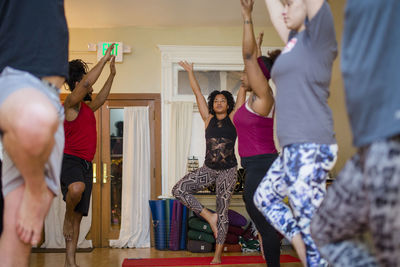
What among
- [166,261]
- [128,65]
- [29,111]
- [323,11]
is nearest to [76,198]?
[166,261]

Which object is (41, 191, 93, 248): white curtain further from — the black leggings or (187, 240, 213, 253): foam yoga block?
the black leggings

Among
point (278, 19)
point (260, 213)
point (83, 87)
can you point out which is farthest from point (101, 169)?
point (278, 19)

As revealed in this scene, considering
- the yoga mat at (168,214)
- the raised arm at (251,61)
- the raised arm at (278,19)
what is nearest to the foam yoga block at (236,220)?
the yoga mat at (168,214)

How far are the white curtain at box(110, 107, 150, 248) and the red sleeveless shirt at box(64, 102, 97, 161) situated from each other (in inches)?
90.2

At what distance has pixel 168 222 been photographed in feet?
18.2

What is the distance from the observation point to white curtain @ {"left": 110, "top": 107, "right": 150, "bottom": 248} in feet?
19.1

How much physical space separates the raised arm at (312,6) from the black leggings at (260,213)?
1.30 m

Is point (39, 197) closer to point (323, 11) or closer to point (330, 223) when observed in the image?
point (330, 223)

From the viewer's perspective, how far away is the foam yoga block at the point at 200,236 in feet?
17.0

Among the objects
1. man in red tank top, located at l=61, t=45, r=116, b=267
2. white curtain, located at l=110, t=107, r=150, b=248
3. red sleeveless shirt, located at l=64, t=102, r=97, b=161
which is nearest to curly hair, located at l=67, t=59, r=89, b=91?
man in red tank top, located at l=61, t=45, r=116, b=267

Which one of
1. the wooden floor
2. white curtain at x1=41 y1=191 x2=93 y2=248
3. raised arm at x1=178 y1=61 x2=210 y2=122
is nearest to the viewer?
the wooden floor

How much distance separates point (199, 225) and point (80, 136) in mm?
2358

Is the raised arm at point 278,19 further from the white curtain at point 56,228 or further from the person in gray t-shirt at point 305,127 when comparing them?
the white curtain at point 56,228

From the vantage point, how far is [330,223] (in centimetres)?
120
